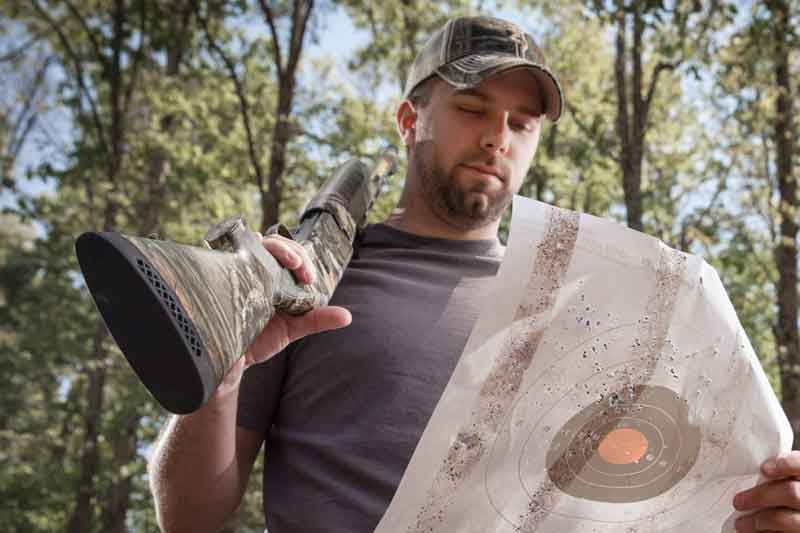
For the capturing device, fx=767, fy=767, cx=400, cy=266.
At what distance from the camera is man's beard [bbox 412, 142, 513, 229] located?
1.85 metres

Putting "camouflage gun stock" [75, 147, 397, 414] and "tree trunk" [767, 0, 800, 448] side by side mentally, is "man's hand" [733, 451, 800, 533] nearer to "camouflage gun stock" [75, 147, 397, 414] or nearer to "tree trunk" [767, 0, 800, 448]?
"camouflage gun stock" [75, 147, 397, 414]

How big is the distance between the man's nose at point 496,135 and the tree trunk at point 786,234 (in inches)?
207

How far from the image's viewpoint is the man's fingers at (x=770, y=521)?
113 centimetres

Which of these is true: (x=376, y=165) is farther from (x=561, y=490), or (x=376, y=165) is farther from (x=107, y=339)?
(x=107, y=339)

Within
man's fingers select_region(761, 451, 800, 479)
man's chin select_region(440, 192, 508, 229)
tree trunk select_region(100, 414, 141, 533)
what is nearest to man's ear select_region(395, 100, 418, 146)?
man's chin select_region(440, 192, 508, 229)

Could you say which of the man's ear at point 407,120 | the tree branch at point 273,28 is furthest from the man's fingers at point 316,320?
the tree branch at point 273,28

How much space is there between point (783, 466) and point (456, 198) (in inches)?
39.0

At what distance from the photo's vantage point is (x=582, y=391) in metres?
1.13

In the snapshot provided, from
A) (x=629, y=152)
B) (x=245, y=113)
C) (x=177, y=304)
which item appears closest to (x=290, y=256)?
(x=177, y=304)

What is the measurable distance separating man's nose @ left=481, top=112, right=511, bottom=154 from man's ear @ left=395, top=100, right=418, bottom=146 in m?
0.34

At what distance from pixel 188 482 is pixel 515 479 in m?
0.67

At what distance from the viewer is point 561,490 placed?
1159 millimetres

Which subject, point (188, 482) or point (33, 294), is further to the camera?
point (33, 294)

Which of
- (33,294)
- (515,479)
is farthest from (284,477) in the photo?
(33,294)
